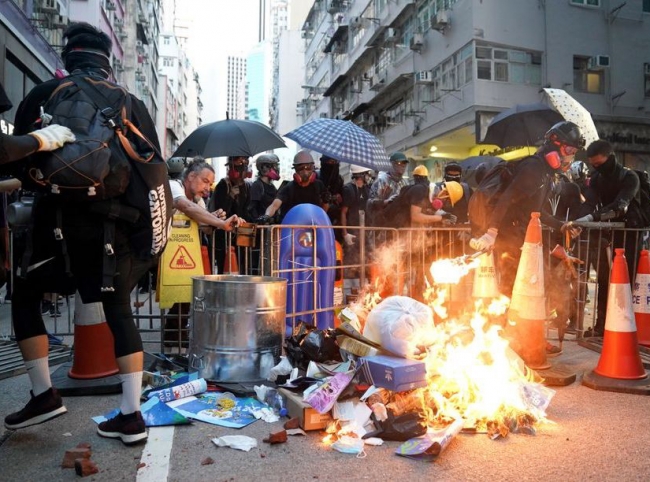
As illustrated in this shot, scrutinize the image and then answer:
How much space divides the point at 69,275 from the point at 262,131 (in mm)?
4846

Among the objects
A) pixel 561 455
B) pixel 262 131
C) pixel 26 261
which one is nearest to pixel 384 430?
pixel 561 455

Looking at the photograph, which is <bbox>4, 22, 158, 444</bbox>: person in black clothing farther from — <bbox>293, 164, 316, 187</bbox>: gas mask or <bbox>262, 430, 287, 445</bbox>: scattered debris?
<bbox>293, 164, 316, 187</bbox>: gas mask

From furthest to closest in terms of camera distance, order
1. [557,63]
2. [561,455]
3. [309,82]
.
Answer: [309,82]
[557,63]
[561,455]

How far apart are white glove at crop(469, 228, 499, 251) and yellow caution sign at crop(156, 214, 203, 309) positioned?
254 cm

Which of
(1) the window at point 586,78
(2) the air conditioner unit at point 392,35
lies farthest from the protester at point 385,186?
(2) the air conditioner unit at point 392,35

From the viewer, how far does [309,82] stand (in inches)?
2557

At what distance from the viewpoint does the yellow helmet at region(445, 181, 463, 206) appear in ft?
23.8

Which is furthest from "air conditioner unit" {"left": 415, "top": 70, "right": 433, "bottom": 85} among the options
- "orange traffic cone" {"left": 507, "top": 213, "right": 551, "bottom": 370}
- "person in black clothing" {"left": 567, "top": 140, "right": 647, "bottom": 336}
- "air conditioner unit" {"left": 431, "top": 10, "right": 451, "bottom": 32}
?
"orange traffic cone" {"left": 507, "top": 213, "right": 551, "bottom": 370}

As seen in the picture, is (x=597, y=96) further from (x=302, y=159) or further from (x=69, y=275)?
(x=69, y=275)

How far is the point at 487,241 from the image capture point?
16.2ft

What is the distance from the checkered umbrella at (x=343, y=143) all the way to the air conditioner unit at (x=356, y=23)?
34305 mm

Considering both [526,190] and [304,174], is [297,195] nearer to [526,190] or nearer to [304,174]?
[304,174]

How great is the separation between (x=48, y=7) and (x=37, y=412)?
1695cm

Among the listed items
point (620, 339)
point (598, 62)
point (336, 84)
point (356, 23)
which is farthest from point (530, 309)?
point (336, 84)
